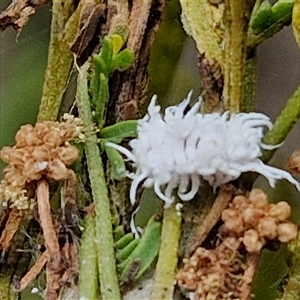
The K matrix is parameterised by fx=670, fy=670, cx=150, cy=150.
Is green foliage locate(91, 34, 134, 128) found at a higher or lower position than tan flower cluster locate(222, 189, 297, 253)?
A: higher

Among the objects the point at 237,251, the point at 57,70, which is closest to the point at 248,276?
the point at 237,251

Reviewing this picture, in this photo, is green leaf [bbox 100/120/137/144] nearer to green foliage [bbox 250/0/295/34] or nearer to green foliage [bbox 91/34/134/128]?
green foliage [bbox 91/34/134/128]

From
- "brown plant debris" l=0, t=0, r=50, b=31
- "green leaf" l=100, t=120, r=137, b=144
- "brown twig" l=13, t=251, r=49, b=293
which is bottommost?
"brown twig" l=13, t=251, r=49, b=293

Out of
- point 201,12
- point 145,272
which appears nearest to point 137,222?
point 145,272

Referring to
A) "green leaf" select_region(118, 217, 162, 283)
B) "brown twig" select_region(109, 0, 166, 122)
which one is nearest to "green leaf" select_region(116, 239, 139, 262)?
"green leaf" select_region(118, 217, 162, 283)

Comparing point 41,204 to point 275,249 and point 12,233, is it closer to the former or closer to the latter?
point 12,233

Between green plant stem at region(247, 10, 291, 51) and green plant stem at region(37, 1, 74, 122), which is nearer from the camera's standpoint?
green plant stem at region(247, 10, 291, 51)

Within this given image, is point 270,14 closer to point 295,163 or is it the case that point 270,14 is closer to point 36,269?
point 295,163
